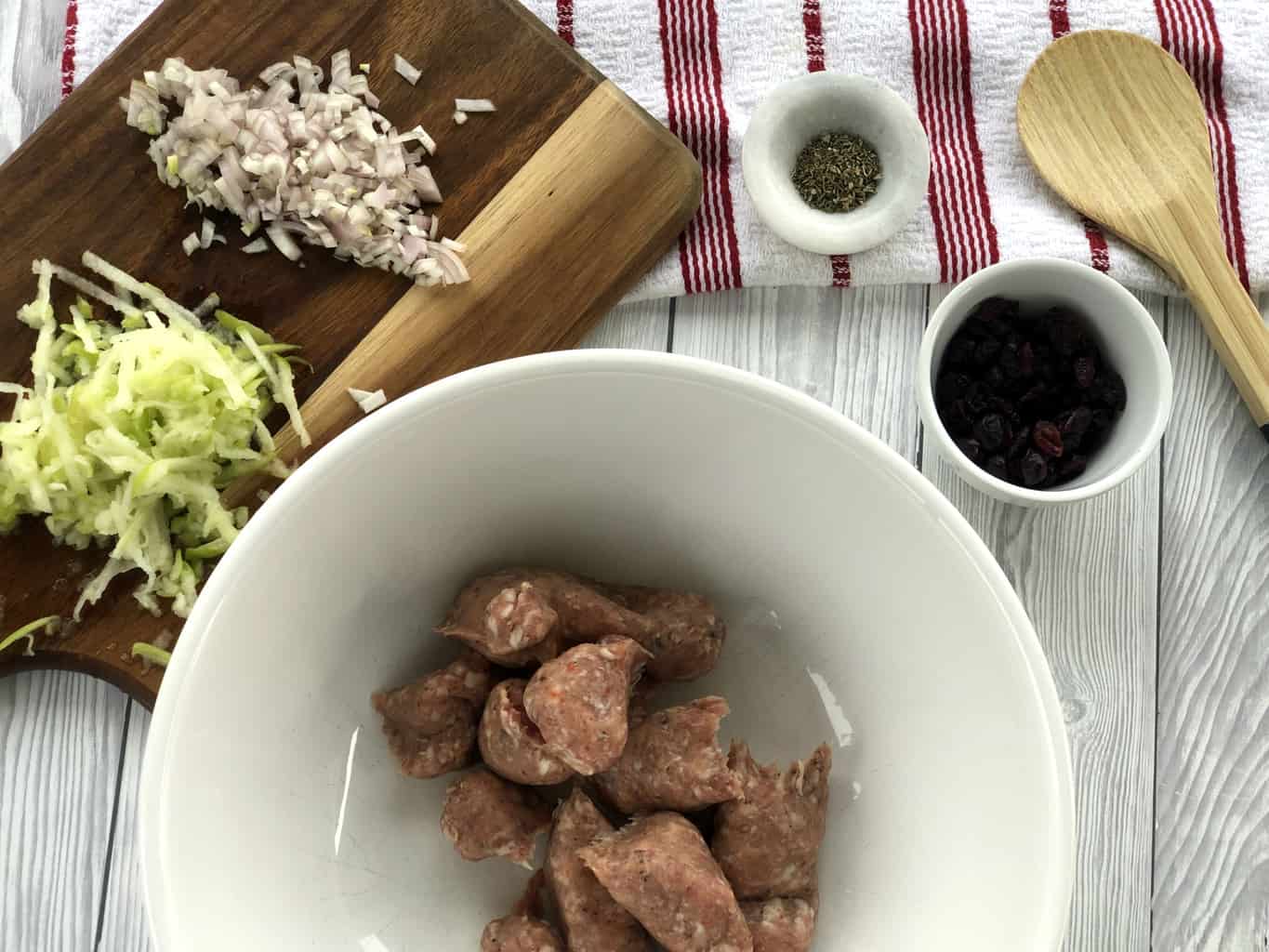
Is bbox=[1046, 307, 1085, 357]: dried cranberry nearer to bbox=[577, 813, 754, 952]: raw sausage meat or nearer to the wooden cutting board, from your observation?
the wooden cutting board

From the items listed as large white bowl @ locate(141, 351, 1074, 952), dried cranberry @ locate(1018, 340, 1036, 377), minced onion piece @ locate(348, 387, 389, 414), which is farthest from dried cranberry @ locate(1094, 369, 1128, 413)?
minced onion piece @ locate(348, 387, 389, 414)

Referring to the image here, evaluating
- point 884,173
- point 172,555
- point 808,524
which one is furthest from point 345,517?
point 884,173

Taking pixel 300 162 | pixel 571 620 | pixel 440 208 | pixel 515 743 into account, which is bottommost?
pixel 515 743

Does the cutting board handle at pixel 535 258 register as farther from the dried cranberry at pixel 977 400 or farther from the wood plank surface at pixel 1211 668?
the wood plank surface at pixel 1211 668

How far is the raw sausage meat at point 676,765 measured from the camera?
1.58 meters

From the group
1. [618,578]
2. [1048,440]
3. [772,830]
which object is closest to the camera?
[772,830]

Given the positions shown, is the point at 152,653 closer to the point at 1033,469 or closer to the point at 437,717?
the point at 437,717

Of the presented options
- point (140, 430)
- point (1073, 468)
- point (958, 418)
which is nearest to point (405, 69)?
point (140, 430)

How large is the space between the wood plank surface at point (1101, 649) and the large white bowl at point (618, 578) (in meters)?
0.52

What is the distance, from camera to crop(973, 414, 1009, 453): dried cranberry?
1.93 m

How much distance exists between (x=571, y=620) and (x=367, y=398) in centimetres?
55

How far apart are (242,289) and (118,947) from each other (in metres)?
1.15

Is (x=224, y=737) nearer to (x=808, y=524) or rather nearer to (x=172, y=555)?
(x=172, y=555)

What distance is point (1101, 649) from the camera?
2.08 meters
